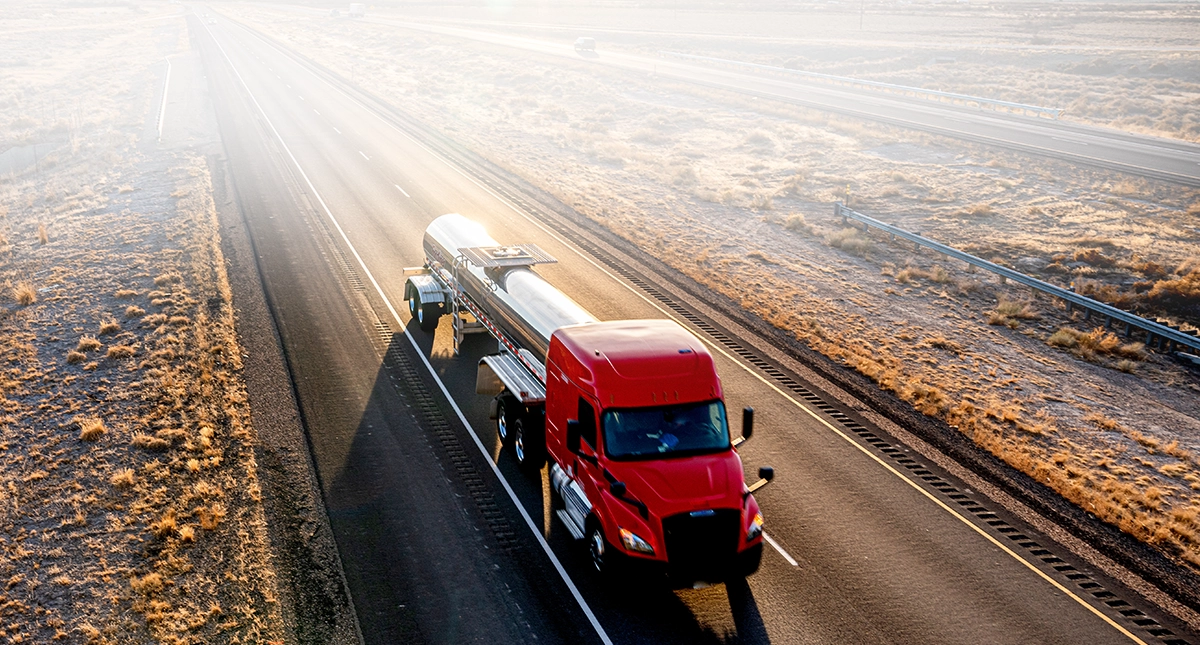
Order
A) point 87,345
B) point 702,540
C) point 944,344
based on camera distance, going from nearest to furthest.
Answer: point 702,540 → point 87,345 → point 944,344

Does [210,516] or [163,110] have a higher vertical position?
[163,110]

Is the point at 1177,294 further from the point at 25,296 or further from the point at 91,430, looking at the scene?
the point at 25,296

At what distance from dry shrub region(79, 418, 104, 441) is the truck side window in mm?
9979

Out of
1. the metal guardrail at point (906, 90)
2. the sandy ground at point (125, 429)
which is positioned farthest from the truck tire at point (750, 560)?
the metal guardrail at point (906, 90)

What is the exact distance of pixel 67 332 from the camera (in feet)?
67.7

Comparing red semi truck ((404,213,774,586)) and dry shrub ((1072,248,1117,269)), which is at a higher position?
red semi truck ((404,213,774,586))

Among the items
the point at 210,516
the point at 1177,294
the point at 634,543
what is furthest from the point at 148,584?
the point at 1177,294

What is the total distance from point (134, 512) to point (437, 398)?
622 cm

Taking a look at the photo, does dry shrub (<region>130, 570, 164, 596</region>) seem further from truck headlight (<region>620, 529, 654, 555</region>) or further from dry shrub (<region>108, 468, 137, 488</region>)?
truck headlight (<region>620, 529, 654, 555</region>)

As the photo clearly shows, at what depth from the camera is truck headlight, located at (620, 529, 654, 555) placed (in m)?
11.0

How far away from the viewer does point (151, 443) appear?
1538 cm

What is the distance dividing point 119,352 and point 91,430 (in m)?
4.13

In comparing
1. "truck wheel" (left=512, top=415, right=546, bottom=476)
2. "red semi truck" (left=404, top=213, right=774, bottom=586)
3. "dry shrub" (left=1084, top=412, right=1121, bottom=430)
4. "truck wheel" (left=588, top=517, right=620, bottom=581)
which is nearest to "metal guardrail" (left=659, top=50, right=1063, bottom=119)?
"dry shrub" (left=1084, top=412, right=1121, bottom=430)

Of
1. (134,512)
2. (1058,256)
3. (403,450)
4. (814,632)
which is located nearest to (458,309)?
(403,450)
